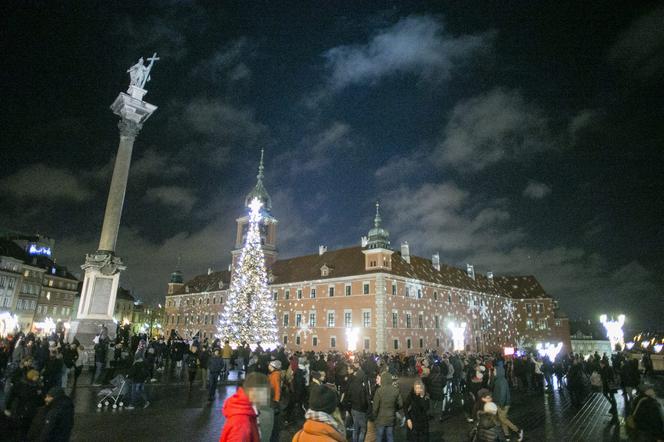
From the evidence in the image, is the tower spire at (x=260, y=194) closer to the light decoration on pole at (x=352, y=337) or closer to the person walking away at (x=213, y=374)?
the light decoration on pole at (x=352, y=337)

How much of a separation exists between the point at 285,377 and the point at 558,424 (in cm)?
838

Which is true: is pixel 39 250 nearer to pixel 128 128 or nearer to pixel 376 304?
pixel 376 304

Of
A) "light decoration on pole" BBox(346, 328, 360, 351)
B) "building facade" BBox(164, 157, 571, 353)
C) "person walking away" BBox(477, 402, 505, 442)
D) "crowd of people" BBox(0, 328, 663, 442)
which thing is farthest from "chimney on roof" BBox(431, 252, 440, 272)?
"person walking away" BBox(477, 402, 505, 442)

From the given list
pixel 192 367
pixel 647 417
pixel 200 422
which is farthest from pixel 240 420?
pixel 192 367

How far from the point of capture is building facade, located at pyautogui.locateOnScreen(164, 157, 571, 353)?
46312 mm

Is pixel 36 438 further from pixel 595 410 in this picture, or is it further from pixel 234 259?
pixel 234 259

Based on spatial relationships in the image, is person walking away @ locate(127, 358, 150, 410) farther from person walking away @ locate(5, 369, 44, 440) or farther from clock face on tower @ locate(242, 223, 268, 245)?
clock face on tower @ locate(242, 223, 268, 245)

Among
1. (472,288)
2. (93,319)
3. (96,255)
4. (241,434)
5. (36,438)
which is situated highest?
(472,288)

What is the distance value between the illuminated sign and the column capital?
6264cm

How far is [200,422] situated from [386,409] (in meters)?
5.65

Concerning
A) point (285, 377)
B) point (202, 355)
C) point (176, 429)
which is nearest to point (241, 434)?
point (176, 429)

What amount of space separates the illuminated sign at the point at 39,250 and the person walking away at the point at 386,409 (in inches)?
3252

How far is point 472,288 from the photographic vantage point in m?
63.9

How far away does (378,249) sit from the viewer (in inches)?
1895
